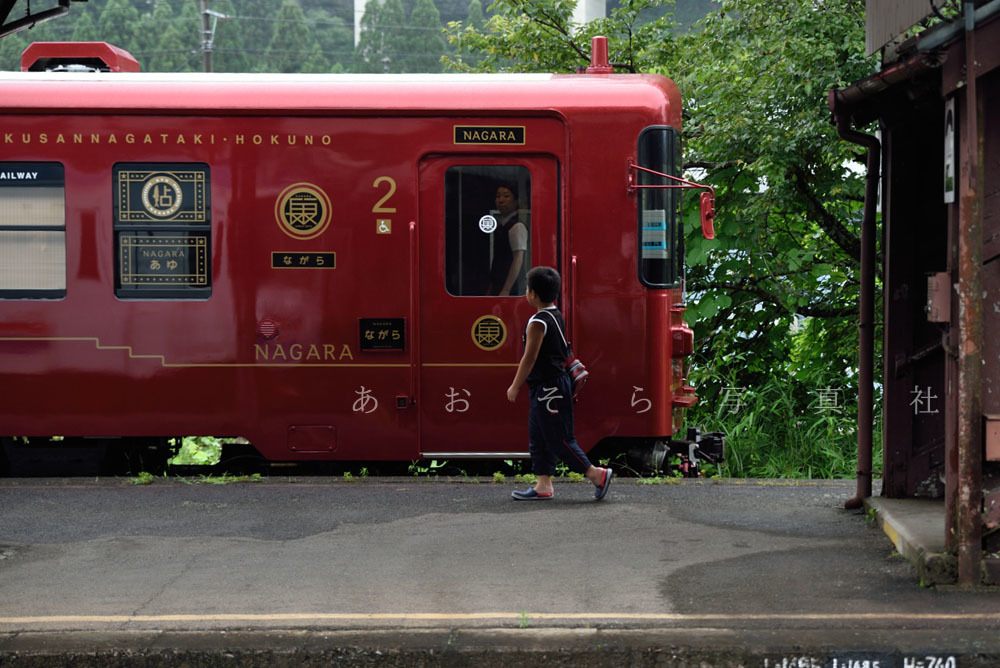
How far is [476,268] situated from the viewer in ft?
27.8

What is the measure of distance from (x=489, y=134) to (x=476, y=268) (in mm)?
923

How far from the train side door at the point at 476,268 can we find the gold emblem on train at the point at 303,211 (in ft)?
2.24

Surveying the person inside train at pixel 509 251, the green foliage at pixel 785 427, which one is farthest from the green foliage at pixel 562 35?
the person inside train at pixel 509 251

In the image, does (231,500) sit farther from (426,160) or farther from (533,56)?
(533,56)

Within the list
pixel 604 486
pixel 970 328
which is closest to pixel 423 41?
pixel 604 486

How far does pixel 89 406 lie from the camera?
8.48 meters

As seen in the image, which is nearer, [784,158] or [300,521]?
[300,521]

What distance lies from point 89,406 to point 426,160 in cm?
288

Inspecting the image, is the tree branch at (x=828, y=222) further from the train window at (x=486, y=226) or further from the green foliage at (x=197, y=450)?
the green foliage at (x=197, y=450)

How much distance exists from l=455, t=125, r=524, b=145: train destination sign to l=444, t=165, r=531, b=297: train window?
0.56ft

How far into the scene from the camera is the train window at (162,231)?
8.42 m

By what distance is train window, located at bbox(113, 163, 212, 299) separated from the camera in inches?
332

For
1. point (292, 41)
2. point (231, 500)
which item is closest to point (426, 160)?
point (231, 500)

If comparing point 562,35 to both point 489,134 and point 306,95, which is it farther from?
point 306,95
